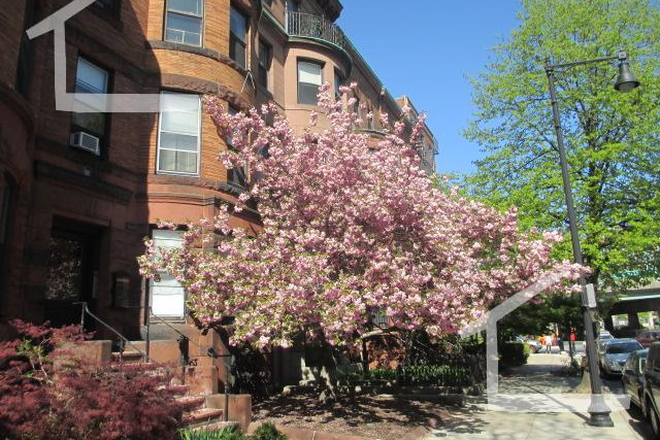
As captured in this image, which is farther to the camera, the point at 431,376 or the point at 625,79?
the point at 431,376

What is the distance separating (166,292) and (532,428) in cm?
861

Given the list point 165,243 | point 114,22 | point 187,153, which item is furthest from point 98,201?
point 114,22

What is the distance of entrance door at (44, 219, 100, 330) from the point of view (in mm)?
10477

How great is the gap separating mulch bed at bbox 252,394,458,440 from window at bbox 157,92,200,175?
247 inches

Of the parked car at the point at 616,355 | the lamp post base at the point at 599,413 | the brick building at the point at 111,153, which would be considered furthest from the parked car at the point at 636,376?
the brick building at the point at 111,153

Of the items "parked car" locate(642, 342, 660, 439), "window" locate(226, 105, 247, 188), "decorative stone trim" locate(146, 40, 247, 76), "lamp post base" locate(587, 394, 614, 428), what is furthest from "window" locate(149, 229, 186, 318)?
"parked car" locate(642, 342, 660, 439)

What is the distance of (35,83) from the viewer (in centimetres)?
997

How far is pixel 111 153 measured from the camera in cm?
1196

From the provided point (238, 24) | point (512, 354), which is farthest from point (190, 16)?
point (512, 354)

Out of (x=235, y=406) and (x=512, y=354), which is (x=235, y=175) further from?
(x=512, y=354)

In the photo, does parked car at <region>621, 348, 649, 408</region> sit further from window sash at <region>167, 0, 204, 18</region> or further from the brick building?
window sash at <region>167, 0, 204, 18</region>

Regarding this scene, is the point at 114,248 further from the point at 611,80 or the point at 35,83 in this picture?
the point at 611,80

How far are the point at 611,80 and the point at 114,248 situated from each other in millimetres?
16354

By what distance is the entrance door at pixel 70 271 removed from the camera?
34.4 ft
